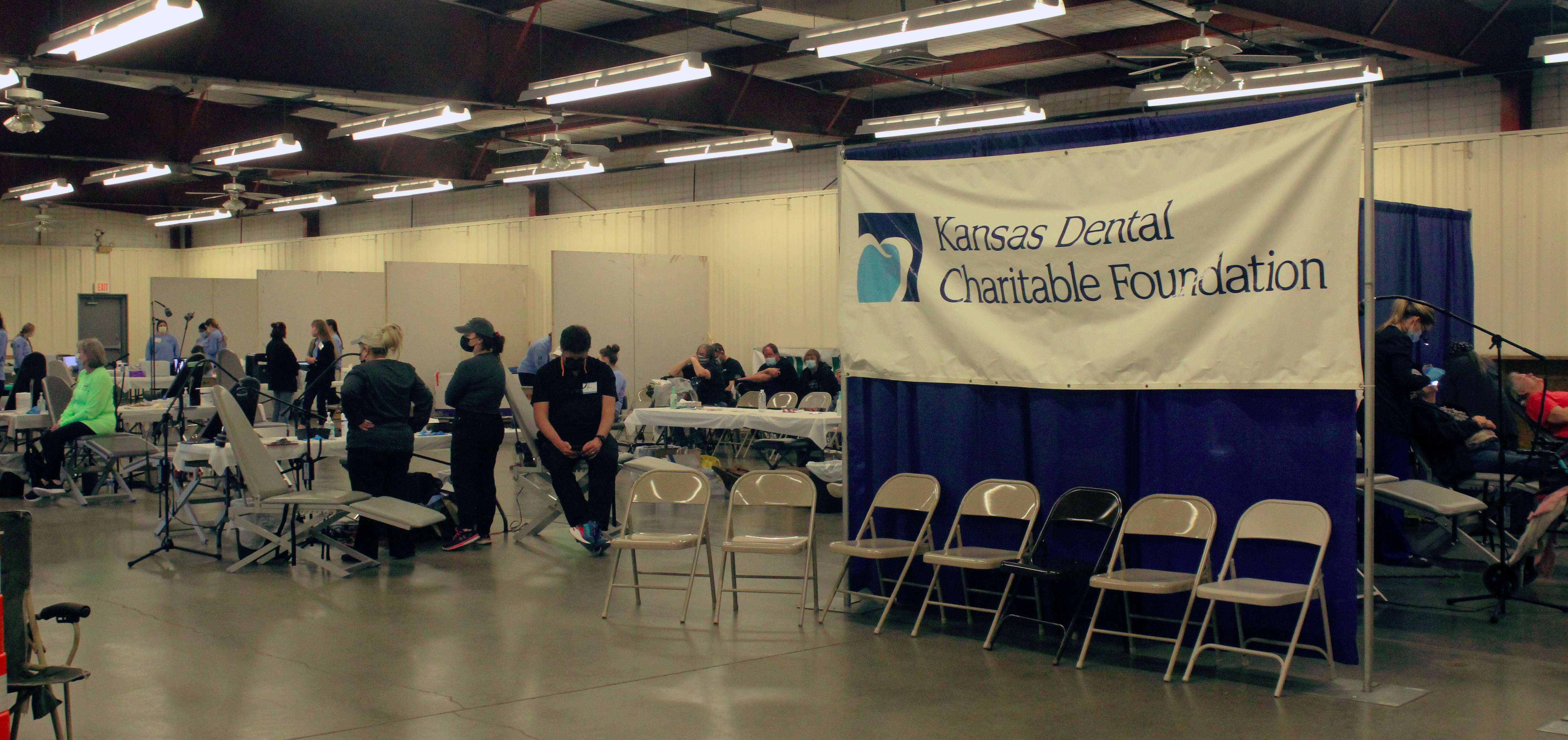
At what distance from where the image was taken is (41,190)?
1616 centimetres

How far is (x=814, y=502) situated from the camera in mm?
5262

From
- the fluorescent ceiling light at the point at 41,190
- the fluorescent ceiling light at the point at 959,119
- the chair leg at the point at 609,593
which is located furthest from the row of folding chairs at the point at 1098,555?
the fluorescent ceiling light at the point at 41,190

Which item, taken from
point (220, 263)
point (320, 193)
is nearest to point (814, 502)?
point (320, 193)

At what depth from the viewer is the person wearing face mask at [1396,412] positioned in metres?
5.75

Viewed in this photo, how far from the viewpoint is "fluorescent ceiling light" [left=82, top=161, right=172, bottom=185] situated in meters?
13.2

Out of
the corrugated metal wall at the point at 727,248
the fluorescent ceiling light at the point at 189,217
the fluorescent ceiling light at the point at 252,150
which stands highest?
the fluorescent ceiling light at the point at 189,217

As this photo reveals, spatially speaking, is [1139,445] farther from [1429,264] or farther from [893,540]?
[1429,264]

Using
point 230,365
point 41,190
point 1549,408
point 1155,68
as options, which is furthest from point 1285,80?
point 41,190

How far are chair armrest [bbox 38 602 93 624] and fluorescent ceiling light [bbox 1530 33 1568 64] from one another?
8648 mm

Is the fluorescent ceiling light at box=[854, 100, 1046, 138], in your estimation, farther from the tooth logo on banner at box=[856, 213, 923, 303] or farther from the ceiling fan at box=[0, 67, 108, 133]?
the ceiling fan at box=[0, 67, 108, 133]

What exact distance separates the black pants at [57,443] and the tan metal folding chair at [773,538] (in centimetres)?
605

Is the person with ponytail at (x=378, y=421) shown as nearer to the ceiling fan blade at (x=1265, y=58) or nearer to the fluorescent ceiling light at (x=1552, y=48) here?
the ceiling fan blade at (x=1265, y=58)

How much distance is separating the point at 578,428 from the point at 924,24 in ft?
10.4

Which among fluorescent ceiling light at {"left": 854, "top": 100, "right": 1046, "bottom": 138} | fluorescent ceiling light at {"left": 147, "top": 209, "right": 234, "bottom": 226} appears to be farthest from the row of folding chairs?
fluorescent ceiling light at {"left": 147, "top": 209, "right": 234, "bottom": 226}
